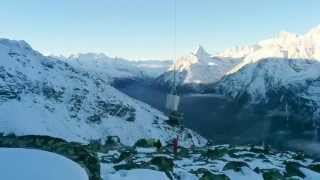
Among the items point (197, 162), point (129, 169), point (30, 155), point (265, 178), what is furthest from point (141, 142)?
point (30, 155)

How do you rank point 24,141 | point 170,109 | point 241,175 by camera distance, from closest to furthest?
point 24,141, point 170,109, point 241,175

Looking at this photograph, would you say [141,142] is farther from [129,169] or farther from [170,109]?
[129,169]

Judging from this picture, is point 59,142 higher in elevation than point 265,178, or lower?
higher

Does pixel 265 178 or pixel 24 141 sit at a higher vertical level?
pixel 24 141

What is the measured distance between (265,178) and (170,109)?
10.3 metres

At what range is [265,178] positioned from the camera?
150ft

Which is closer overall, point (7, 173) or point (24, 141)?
point (7, 173)

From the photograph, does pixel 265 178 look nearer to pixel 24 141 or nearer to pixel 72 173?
pixel 24 141

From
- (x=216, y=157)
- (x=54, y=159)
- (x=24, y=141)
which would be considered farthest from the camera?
(x=216, y=157)

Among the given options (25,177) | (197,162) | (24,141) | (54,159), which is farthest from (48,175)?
(197,162)

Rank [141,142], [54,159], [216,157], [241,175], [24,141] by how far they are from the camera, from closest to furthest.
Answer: [54,159], [24,141], [241,175], [216,157], [141,142]

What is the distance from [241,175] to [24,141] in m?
18.6

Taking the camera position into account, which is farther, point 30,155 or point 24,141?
point 24,141

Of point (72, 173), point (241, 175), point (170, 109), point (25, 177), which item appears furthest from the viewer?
point (241, 175)
